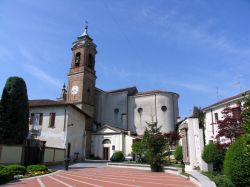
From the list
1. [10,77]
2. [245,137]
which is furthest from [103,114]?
[245,137]

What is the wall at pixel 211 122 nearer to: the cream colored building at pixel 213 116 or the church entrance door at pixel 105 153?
the cream colored building at pixel 213 116

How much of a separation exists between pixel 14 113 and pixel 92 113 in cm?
2325

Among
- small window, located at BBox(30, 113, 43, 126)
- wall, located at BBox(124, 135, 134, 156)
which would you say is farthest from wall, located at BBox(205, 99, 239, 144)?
small window, located at BBox(30, 113, 43, 126)

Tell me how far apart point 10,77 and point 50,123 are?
1071 cm

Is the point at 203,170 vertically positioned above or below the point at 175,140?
below

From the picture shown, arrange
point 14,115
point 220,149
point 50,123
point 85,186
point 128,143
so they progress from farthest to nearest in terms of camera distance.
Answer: point 128,143 < point 50,123 < point 14,115 < point 220,149 < point 85,186

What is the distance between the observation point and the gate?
2359 cm

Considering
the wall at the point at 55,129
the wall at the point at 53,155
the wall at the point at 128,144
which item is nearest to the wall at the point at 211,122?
the wall at the point at 128,144

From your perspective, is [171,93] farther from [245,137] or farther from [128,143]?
[245,137]

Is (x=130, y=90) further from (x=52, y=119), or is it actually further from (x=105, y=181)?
(x=105, y=181)

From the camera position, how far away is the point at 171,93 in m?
50.4

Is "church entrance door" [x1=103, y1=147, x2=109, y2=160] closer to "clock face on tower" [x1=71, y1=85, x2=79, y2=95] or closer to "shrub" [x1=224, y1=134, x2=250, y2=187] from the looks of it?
"clock face on tower" [x1=71, y1=85, x2=79, y2=95]

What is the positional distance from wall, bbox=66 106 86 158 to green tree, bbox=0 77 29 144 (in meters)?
9.18

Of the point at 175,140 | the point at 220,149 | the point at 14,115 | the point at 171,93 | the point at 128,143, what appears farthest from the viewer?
the point at 171,93
